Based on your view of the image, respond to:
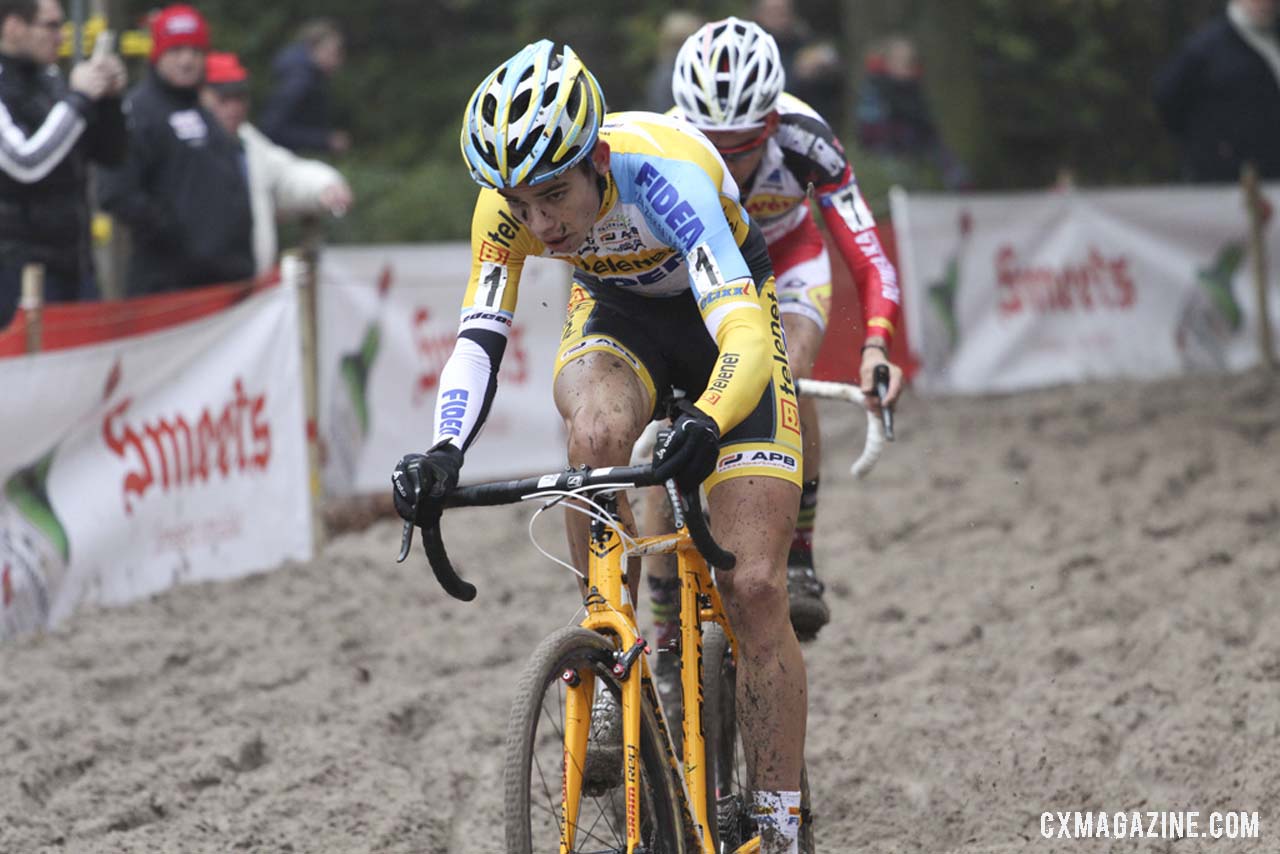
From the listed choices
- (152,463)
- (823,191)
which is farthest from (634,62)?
(823,191)

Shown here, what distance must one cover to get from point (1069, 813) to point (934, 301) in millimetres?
7920

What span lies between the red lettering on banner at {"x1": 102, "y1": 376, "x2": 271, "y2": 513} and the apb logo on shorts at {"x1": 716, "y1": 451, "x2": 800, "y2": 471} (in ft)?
13.9

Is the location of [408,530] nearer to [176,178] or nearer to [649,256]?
[649,256]

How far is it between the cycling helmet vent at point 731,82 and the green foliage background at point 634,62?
41.4ft

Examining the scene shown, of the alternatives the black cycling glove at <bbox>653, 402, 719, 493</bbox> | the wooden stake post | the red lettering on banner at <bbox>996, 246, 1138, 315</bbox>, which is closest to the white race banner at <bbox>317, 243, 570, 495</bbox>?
the wooden stake post

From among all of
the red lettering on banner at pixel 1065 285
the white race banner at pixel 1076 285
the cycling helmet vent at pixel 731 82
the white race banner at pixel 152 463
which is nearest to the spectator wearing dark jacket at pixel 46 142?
the white race banner at pixel 152 463

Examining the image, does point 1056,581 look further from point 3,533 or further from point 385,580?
point 3,533

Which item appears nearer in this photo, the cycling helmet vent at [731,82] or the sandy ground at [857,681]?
the sandy ground at [857,681]

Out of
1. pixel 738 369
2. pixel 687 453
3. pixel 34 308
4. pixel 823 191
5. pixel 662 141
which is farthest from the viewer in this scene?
pixel 34 308

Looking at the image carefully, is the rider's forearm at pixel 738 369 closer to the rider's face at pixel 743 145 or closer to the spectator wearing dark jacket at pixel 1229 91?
the rider's face at pixel 743 145

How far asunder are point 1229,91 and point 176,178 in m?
8.16

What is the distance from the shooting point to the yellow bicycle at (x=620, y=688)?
3.71 meters

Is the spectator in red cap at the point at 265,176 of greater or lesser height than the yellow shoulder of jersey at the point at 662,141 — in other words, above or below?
above

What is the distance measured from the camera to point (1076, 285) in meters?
13.0
